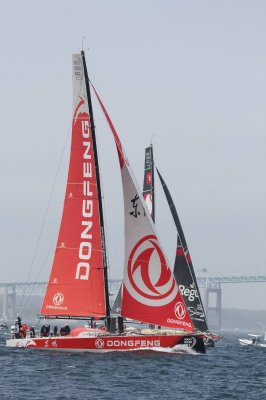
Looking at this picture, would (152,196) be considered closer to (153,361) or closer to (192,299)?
(192,299)

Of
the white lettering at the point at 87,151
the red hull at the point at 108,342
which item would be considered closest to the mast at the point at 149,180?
the white lettering at the point at 87,151

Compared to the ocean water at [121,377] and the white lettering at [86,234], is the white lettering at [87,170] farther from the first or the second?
the ocean water at [121,377]

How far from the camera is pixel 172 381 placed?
31.5 m

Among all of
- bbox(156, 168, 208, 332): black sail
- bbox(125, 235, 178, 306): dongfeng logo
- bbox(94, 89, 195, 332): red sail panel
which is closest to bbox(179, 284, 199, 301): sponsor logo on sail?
bbox(156, 168, 208, 332): black sail

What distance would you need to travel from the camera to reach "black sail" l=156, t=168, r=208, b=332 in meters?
54.3

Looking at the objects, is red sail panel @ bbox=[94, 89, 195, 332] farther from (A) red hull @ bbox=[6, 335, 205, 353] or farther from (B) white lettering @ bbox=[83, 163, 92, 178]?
(B) white lettering @ bbox=[83, 163, 92, 178]

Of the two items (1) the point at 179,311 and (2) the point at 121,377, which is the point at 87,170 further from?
(2) the point at 121,377

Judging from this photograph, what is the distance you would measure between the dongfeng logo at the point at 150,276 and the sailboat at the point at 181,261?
1542 cm

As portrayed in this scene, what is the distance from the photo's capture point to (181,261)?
54.3 meters

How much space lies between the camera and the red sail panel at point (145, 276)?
37.9 m

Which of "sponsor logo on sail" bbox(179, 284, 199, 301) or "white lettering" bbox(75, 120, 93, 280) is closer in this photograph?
"white lettering" bbox(75, 120, 93, 280)

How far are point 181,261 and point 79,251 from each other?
1647 cm

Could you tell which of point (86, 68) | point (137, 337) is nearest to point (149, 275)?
point (137, 337)

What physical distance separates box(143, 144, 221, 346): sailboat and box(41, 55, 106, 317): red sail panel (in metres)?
15.1
